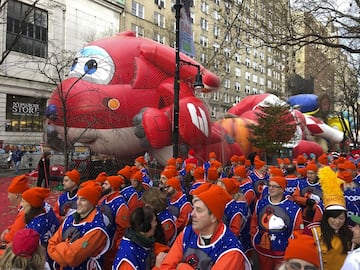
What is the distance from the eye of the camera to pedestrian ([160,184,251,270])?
8.75 ft

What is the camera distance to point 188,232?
116 inches

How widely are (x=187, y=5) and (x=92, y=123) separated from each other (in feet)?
13.6

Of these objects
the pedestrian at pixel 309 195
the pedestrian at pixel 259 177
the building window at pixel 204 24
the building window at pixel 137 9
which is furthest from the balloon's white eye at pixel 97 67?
the building window at pixel 204 24

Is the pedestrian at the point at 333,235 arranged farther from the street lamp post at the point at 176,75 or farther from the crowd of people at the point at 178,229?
the street lamp post at the point at 176,75

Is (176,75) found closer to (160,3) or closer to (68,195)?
(68,195)

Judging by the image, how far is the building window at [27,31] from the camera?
83.9 ft

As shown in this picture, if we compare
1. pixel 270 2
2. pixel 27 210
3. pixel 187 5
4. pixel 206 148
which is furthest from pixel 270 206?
pixel 206 148

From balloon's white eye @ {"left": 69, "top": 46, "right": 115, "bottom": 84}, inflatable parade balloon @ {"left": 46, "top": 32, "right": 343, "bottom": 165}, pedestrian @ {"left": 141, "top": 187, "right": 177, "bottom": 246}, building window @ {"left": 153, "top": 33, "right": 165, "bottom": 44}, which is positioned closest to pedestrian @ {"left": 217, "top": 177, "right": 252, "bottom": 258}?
pedestrian @ {"left": 141, "top": 187, "right": 177, "bottom": 246}

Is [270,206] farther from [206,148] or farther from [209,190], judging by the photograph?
[206,148]

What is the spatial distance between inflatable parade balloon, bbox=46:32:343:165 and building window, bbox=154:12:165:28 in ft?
98.1

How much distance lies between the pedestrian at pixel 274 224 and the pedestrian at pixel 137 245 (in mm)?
1922

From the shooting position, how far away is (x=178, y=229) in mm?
4883

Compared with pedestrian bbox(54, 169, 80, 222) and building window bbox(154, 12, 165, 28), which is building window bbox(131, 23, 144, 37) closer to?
building window bbox(154, 12, 165, 28)

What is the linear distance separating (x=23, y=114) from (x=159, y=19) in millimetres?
20027
